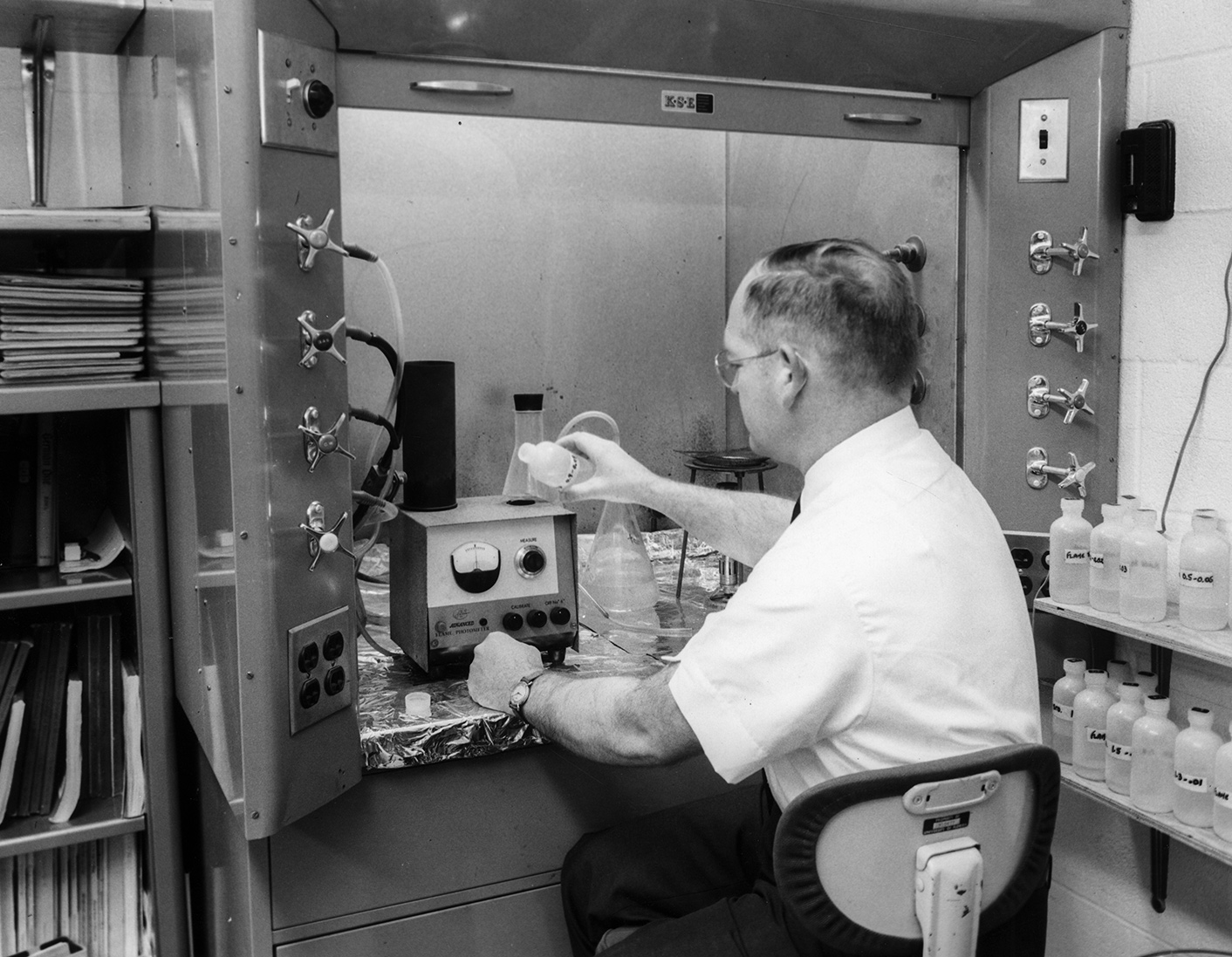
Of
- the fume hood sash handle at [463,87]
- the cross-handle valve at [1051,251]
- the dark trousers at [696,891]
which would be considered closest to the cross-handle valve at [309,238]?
the fume hood sash handle at [463,87]

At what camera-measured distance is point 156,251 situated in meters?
1.69

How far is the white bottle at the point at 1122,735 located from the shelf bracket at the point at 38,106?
2.12 m

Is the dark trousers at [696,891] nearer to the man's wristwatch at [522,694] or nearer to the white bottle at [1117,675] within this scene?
the man's wristwatch at [522,694]

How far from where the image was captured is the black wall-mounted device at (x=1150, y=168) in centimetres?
176

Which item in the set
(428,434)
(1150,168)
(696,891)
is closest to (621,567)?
(428,434)

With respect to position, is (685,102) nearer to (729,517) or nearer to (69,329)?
(729,517)

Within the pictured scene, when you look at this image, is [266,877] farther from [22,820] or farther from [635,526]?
[635,526]

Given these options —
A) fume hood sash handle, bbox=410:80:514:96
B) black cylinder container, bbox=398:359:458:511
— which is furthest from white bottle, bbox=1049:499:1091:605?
fume hood sash handle, bbox=410:80:514:96

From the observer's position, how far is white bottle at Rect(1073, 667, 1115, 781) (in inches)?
69.9

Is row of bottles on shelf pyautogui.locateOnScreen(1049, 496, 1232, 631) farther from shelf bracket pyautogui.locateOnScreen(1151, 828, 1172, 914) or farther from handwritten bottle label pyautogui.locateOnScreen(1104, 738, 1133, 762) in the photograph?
shelf bracket pyautogui.locateOnScreen(1151, 828, 1172, 914)

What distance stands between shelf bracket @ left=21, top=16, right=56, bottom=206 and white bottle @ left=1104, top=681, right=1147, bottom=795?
2.12 meters

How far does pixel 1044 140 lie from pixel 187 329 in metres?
1.45

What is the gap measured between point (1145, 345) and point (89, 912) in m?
2.06

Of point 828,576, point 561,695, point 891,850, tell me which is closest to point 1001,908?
point 891,850
